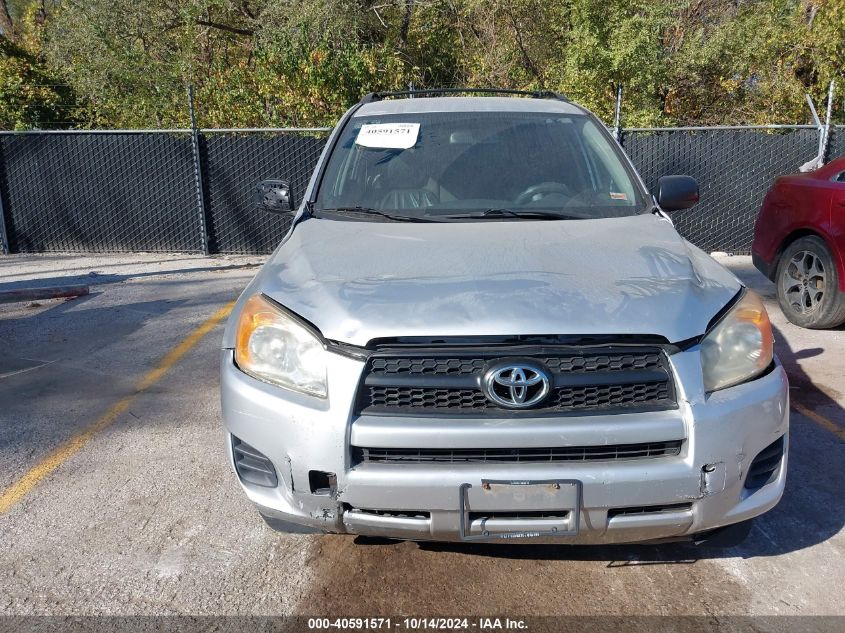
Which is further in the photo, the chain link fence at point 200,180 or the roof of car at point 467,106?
the chain link fence at point 200,180

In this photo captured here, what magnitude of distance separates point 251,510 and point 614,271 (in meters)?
1.94

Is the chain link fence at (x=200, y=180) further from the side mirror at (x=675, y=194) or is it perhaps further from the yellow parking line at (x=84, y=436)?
the side mirror at (x=675, y=194)

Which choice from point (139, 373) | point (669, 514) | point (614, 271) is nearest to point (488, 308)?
point (614, 271)

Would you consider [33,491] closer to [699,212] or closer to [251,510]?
[251,510]

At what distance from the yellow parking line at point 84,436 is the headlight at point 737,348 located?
315cm

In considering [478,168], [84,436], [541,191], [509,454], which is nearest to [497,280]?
[509,454]

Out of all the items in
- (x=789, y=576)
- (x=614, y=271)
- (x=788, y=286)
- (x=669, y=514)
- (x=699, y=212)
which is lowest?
(x=699, y=212)

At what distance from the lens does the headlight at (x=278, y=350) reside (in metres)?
2.54

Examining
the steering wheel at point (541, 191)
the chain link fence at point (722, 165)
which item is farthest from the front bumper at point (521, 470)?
the chain link fence at point (722, 165)

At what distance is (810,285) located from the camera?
21.0 feet

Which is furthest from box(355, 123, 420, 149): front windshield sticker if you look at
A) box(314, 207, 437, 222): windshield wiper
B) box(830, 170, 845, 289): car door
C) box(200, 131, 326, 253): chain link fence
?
box(200, 131, 326, 253): chain link fence

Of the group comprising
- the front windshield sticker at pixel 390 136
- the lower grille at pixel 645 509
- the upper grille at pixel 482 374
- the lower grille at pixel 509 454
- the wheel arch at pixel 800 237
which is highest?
the front windshield sticker at pixel 390 136

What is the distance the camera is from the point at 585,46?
44.8 ft

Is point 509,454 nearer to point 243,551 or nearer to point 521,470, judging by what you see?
point 521,470
